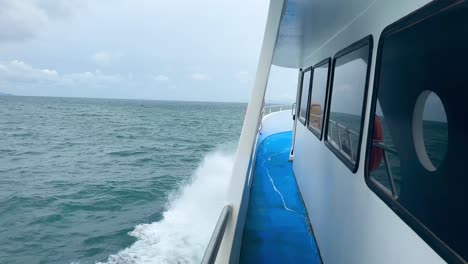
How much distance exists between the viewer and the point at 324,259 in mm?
2674

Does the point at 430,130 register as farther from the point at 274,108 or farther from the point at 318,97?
the point at 274,108

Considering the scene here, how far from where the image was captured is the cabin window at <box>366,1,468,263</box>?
0.82m

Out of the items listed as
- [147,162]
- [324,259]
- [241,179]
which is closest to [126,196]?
[147,162]

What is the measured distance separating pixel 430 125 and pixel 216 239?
0.83 m

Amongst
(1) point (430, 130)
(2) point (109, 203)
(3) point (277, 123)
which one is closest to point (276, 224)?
(1) point (430, 130)

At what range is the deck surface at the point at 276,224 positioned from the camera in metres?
2.81

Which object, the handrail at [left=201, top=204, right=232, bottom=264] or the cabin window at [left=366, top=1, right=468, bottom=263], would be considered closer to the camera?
the cabin window at [left=366, top=1, right=468, bottom=263]

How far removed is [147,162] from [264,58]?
14.9 m

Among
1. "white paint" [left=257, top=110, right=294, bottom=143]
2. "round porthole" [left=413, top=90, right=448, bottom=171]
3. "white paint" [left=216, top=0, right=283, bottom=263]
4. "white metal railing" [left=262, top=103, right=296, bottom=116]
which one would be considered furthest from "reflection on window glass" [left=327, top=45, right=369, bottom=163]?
"white metal railing" [left=262, top=103, right=296, bottom=116]

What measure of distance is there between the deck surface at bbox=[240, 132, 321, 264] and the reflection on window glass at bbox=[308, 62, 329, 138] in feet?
3.25

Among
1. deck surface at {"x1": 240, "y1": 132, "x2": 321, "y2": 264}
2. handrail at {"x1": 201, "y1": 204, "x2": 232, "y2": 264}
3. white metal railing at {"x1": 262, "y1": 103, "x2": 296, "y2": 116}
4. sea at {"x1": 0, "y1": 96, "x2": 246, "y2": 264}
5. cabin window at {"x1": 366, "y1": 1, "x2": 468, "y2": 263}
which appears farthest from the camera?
white metal railing at {"x1": 262, "y1": 103, "x2": 296, "y2": 116}

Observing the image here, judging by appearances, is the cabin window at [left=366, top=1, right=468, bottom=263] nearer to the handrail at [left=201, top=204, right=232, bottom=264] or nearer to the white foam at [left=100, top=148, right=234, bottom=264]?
the handrail at [left=201, top=204, right=232, bottom=264]

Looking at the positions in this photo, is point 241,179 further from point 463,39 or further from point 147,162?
point 147,162

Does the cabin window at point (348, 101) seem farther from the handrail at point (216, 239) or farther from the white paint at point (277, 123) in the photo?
the white paint at point (277, 123)
